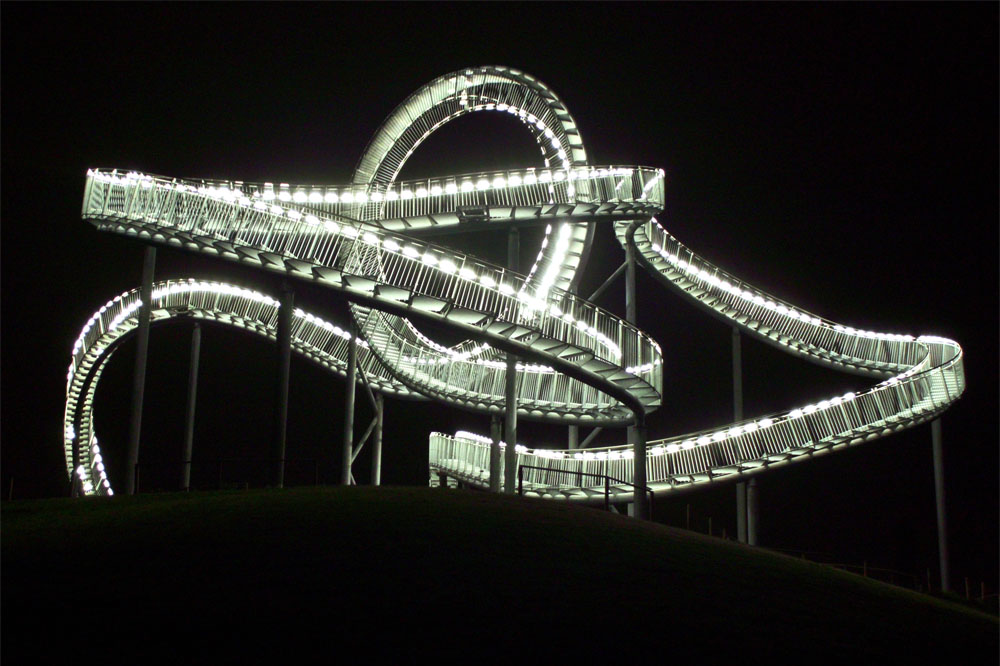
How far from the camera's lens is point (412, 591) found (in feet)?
35.3

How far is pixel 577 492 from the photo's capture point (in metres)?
27.8

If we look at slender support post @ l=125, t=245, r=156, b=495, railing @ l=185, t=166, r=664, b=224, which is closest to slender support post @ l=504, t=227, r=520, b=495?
railing @ l=185, t=166, r=664, b=224

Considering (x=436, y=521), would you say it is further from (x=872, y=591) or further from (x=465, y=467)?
(x=465, y=467)

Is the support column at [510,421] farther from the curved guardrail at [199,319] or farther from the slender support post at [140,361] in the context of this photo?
the slender support post at [140,361]

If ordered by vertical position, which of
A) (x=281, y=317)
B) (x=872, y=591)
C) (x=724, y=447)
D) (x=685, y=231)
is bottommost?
(x=872, y=591)

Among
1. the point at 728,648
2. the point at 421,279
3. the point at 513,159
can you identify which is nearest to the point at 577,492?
the point at 421,279

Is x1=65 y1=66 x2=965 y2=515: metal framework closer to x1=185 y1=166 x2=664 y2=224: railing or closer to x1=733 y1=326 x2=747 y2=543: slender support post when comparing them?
x1=185 y1=166 x2=664 y2=224: railing

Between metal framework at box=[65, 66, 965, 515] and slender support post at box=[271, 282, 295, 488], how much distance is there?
102 cm

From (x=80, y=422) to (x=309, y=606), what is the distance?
101 ft

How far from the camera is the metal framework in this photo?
22.3m

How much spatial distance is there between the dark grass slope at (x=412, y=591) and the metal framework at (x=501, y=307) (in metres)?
5.63

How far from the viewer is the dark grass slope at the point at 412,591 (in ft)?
31.0

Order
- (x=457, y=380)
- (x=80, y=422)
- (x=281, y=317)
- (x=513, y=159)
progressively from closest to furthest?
(x=281, y=317) → (x=457, y=380) → (x=80, y=422) → (x=513, y=159)

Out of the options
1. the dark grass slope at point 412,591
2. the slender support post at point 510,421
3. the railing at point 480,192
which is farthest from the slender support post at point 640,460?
the dark grass slope at point 412,591
